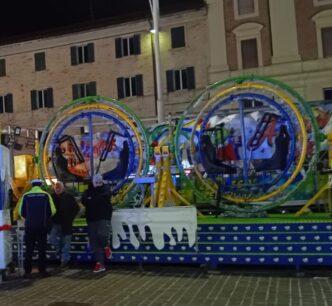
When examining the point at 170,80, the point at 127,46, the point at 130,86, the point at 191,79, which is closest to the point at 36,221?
the point at 191,79

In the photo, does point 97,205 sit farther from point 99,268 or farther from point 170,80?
point 170,80

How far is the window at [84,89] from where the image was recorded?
3900 centimetres

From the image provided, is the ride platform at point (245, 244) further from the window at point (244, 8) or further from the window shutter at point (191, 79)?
the window at point (244, 8)

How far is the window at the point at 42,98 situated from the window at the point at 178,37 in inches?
403

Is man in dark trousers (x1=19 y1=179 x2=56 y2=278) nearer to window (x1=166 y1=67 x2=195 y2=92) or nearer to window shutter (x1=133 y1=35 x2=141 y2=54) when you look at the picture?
window (x1=166 y1=67 x2=195 y2=92)

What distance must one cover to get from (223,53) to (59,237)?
26727mm

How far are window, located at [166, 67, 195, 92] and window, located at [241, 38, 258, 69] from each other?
358 cm

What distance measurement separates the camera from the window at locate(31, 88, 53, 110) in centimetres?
4044

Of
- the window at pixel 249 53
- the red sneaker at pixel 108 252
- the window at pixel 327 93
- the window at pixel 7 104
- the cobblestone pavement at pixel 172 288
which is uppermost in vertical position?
the window at pixel 249 53

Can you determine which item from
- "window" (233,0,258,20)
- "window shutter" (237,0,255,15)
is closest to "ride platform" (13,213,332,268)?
"window" (233,0,258,20)

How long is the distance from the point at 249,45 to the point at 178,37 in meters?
5.05

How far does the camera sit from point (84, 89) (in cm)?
3938

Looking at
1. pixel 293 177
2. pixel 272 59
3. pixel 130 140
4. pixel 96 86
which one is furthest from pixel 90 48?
pixel 293 177

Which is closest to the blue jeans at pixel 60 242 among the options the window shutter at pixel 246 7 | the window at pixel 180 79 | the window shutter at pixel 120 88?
the window at pixel 180 79
